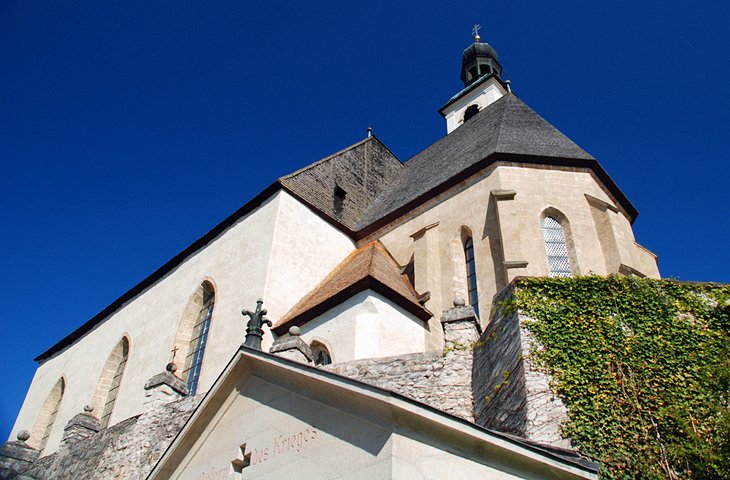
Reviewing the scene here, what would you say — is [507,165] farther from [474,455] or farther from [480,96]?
[480,96]

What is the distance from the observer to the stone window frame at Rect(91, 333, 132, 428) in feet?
65.4

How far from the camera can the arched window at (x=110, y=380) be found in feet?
65.8

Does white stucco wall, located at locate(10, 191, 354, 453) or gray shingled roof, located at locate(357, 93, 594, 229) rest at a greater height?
gray shingled roof, located at locate(357, 93, 594, 229)

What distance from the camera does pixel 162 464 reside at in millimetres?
8070

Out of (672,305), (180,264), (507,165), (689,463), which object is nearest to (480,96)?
(507,165)

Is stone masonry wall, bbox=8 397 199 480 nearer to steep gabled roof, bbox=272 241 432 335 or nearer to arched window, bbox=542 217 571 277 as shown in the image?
steep gabled roof, bbox=272 241 432 335


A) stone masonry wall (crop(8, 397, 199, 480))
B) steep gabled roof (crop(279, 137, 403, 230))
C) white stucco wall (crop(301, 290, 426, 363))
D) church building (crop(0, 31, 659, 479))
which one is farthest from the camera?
steep gabled roof (crop(279, 137, 403, 230))

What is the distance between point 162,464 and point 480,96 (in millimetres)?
29128

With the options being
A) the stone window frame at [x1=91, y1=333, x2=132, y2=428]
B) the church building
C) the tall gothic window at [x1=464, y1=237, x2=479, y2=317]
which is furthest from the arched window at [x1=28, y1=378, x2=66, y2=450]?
the tall gothic window at [x1=464, y1=237, x2=479, y2=317]

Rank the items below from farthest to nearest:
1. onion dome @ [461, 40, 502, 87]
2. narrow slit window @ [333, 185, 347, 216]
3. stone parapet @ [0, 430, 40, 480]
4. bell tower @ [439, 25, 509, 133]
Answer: onion dome @ [461, 40, 502, 87], bell tower @ [439, 25, 509, 133], narrow slit window @ [333, 185, 347, 216], stone parapet @ [0, 430, 40, 480]

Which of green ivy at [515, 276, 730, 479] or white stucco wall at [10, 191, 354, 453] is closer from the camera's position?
green ivy at [515, 276, 730, 479]

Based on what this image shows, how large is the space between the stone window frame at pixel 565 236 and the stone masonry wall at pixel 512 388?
17.3 ft

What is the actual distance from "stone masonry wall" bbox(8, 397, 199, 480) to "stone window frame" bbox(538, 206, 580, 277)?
29.6 ft

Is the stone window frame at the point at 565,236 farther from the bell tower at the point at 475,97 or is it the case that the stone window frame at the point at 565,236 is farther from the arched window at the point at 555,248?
the bell tower at the point at 475,97
